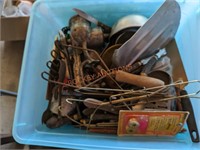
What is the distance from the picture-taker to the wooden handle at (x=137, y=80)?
2.14 feet

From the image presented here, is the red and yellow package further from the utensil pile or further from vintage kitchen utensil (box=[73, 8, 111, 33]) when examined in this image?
vintage kitchen utensil (box=[73, 8, 111, 33])

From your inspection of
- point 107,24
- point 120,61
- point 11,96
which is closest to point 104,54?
point 120,61

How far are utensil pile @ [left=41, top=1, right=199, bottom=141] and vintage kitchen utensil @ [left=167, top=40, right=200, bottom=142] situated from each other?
0.06 ft

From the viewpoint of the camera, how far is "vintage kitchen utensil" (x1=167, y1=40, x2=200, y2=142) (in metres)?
0.67

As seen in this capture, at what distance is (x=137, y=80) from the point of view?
2.16 feet

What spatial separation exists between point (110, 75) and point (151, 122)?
152 mm

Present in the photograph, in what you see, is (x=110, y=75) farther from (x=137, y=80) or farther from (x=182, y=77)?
(x=182, y=77)

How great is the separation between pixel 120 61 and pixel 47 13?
0.30 metres

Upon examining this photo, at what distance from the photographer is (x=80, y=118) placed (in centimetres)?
73

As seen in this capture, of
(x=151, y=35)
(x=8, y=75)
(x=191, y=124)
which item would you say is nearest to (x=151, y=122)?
(x=191, y=124)

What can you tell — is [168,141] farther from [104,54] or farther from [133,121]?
[104,54]

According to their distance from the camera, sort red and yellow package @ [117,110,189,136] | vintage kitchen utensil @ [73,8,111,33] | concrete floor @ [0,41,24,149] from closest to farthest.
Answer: red and yellow package @ [117,110,189,136] < vintage kitchen utensil @ [73,8,111,33] < concrete floor @ [0,41,24,149]

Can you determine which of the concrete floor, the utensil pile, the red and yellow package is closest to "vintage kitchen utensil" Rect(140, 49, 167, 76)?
the utensil pile

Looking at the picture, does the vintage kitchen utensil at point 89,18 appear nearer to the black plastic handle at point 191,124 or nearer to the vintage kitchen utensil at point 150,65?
the vintage kitchen utensil at point 150,65
